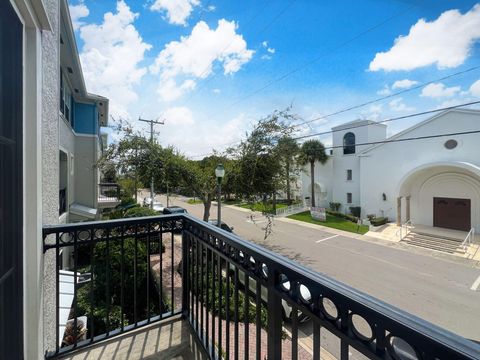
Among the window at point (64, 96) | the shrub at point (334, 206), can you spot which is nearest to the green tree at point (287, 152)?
the window at point (64, 96)

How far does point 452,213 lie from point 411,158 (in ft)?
14.0

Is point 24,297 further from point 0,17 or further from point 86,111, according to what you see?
point 86,111

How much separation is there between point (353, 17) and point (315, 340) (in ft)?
29.8

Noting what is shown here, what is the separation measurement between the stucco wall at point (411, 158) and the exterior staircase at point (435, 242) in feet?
9.74

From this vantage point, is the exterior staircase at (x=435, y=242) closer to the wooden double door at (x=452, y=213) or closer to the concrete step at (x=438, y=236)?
the concrete step at (x=438, y=236)

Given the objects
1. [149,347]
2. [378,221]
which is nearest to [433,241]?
[378,221]

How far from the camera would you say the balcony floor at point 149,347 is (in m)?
2.18

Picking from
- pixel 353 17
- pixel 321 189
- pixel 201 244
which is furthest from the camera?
pixel 321 189

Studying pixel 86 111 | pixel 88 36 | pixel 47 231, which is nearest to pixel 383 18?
pixel 88 36

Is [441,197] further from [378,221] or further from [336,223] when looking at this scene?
[336,223]

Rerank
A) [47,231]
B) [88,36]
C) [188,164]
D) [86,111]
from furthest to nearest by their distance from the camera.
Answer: [86,111] < [188,164] < [88,36] < [47,231]

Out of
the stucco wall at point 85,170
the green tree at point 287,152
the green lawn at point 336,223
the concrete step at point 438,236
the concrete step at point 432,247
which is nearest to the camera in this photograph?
the green tree at point 287,152

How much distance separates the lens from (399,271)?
1008cm

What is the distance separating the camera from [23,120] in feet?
5.12
